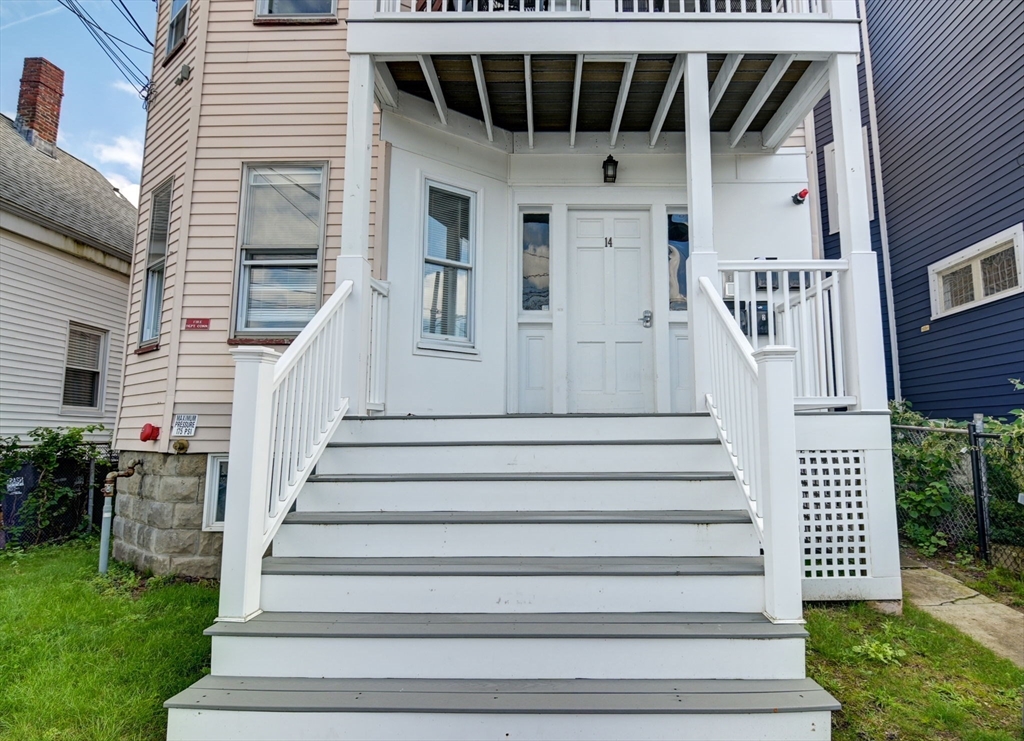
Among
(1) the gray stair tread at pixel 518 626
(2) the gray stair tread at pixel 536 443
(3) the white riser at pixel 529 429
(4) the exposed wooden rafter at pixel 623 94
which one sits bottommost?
(1) the gray stair tread at pixel 518 626

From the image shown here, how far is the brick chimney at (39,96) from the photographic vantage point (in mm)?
9016

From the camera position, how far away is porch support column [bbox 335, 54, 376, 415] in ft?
11.5

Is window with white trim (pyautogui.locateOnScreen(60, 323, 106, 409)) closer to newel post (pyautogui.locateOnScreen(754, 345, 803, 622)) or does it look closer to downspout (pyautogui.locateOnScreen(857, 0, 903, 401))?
newel post (pyautogui.locateOnScreen(754, 345, 803, 622))

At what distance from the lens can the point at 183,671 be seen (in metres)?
2.66

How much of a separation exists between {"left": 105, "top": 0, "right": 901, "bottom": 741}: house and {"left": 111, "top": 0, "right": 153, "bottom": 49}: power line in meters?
0.81

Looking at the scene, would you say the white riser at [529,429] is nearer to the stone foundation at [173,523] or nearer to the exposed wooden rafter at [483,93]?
the stone foundation at [173,523]

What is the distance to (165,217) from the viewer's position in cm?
530

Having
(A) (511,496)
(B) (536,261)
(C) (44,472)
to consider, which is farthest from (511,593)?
(C) (44,472)

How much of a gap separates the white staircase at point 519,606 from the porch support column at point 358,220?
2.05 ft

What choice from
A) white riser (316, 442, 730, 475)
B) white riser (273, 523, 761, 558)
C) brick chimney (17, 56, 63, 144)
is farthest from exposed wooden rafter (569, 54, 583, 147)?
brick chimney (17, 56, 63, 144)

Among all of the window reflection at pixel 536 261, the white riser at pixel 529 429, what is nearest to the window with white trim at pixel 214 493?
the white riser at pixel 529 429

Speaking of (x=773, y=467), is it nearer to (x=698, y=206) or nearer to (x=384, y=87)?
(x=698, y=206)

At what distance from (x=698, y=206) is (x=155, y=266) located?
4.81 m

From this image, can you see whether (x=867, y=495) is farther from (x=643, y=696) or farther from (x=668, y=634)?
(x=643, y=696)
